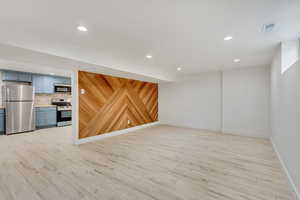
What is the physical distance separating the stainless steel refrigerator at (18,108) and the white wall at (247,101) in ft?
25.3

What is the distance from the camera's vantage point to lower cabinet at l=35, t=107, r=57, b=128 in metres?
5.48

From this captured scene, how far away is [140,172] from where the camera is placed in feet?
7.68

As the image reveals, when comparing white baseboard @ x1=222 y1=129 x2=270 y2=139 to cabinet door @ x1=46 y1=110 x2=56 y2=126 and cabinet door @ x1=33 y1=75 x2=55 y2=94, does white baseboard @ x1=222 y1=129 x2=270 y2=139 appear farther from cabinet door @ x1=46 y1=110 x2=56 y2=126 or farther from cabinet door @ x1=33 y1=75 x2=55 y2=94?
cabinet door @ x1=33 y1=75 x2=55 y2=94

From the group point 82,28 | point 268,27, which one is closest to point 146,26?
point 82,28

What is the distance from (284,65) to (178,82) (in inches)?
162

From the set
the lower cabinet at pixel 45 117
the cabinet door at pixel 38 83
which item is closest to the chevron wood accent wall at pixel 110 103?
the lower cabinet at pixel 45 117

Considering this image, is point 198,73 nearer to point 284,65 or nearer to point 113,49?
point 284,65

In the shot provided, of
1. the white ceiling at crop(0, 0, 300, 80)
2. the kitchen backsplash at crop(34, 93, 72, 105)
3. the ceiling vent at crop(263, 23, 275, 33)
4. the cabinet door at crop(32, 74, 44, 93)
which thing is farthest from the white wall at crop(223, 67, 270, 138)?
the kitchen backsplash at crop(34, 93, 72, 105)

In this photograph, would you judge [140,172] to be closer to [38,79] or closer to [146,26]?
[146,26]

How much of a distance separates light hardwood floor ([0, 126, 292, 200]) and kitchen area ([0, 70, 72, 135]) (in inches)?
55.1

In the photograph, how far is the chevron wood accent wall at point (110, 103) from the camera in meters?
4.02

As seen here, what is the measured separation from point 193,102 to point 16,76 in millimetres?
7357

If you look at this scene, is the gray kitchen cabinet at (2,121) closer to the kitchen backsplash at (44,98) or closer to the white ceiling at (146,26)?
the kitchen backsplash at (44,98)

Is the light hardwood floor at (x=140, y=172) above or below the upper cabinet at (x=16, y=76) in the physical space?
below
